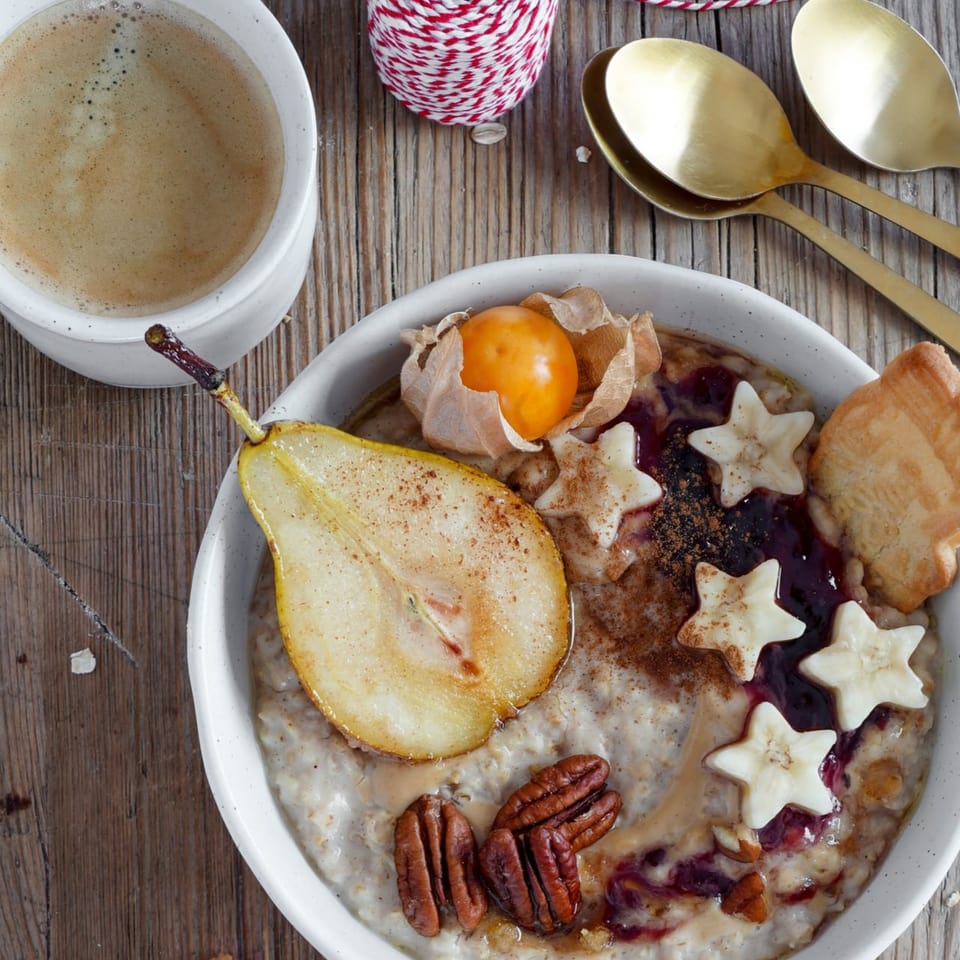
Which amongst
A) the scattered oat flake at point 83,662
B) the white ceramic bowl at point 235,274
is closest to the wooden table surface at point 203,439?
the scattered oat flake at point 83,662

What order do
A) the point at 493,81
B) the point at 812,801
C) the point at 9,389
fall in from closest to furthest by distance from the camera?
1. the point at 812,801
2. the point at 493,81
3. the point at 9,389

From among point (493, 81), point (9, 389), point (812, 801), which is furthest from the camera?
point (9, 389)

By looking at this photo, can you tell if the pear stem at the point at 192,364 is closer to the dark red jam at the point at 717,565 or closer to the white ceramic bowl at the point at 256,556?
the white ceramic bowl at the point at 256,556

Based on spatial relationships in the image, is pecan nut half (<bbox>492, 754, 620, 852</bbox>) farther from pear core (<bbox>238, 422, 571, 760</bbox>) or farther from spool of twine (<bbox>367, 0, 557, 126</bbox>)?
spool of twine (<bbox>367, 0, 557, 126</bbox>)

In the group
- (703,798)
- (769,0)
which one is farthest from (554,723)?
(769,0)

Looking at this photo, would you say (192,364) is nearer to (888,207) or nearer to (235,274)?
(235,274)

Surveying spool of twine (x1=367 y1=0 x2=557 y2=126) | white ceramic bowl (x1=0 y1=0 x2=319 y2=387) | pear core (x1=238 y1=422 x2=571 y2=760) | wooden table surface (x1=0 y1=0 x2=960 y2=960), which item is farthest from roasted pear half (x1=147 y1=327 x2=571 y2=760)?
spool of twine (x1=367 y1=0 x2=557 y2=126)

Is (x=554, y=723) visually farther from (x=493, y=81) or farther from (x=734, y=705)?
(x=493, y=81)

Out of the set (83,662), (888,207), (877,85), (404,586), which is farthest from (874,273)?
(83,662)
